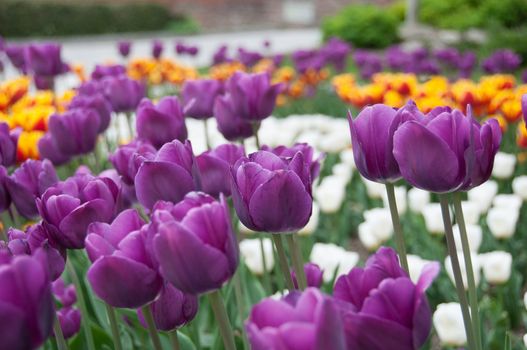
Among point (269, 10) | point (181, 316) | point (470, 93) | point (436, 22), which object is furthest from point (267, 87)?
point (269, 10)

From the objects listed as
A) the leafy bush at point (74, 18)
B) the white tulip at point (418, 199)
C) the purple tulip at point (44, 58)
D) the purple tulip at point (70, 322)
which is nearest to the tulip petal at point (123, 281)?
the purple tulip at point (70, 322)

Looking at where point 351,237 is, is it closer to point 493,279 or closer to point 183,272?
point 493,279

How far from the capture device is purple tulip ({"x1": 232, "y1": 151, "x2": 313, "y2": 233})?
2.76ft

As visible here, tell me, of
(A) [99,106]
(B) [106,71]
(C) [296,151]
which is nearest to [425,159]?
(C) [296,151]

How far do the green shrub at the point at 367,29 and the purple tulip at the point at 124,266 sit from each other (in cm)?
1449

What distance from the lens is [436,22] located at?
14.5m

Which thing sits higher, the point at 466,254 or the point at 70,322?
the point at 466,254

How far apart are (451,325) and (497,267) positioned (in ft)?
1.65

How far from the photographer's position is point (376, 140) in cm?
98

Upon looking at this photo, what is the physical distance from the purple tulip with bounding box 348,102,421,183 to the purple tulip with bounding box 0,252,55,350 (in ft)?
1.65

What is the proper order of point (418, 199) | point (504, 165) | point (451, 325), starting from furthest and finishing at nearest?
1. point (504, 165)
2. point (418, 199)
3. point (451, 325)

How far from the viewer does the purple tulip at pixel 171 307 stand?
0.87 m

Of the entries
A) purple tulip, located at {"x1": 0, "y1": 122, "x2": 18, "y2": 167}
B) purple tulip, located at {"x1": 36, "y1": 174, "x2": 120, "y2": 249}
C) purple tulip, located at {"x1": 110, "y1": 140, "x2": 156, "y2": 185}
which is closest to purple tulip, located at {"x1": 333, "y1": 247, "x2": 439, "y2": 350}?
purple tulip, located at {"x1": 36, "y1": 174, "x2": 120, "y2": 249}

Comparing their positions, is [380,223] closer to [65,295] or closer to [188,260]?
[65,295]
